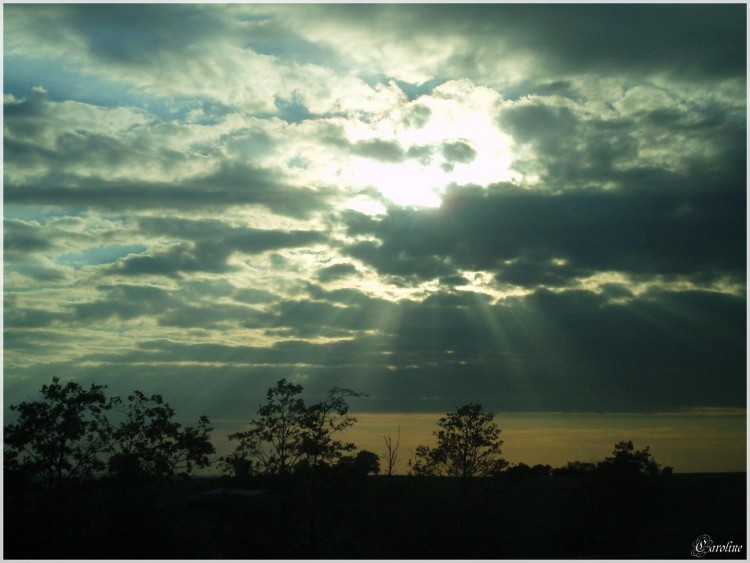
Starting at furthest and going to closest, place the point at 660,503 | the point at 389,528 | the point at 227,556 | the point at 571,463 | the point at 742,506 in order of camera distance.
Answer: the point at 571,463 → the point at 742,506 → the point at 660,503 → the point at 389,528 → the point at 227,556

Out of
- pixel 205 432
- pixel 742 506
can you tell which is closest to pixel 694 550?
pixel 205 432

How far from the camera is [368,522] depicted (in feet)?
120

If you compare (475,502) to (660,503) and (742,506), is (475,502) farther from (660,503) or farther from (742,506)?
(742,506)

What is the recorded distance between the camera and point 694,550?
26531 mm

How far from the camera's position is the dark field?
91.6 feet

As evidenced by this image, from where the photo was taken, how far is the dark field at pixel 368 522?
2791cm

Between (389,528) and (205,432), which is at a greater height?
(205,432)

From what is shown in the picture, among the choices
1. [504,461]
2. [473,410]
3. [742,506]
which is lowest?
[742,506]

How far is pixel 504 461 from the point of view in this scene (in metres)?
49.7

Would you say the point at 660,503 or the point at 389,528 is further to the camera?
the point at 660,503

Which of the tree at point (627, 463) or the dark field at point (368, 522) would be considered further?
the tree at point (627, 463)

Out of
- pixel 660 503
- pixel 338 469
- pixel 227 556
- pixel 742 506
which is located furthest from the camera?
pixel 742 506

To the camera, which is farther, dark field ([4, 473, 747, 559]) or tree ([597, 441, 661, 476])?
tree ([597, 441, 661, 476])

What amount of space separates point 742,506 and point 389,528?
35.5 meters
